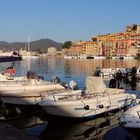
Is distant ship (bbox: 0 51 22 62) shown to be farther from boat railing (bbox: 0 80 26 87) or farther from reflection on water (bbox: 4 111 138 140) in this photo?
reflection on water (bbox: 4 111 138 140)

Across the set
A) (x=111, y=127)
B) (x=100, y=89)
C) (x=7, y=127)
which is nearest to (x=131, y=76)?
(x=100, y=89)

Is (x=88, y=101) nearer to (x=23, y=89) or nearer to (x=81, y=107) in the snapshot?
(x=81, y=107)

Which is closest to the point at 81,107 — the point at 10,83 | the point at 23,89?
the point at 23,89

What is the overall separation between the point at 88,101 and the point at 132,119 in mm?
5788

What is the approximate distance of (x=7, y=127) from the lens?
60.8 feet

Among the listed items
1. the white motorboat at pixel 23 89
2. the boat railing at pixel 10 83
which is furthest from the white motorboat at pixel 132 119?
the boat railing at pixel 10 83

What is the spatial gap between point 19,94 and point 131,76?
103 feet

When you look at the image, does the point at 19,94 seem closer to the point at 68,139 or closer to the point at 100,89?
the point at 100,89

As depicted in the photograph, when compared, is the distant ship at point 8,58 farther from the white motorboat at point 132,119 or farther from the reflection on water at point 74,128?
the white motorboat at point 132,119

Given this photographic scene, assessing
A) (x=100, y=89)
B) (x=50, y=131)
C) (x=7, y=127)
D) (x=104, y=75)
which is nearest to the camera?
(x=7, y=127)

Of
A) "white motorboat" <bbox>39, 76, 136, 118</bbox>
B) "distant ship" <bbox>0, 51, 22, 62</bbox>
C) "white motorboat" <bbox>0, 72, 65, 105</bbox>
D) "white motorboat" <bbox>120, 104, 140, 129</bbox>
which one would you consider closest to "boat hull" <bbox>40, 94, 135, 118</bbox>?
"white motorboat" <bbox>39, 76, 136, 118</bbox>

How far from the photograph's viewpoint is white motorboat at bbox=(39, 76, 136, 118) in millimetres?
22359

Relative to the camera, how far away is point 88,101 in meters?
23.2

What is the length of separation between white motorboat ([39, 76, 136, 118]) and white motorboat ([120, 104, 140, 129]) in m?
4.49
